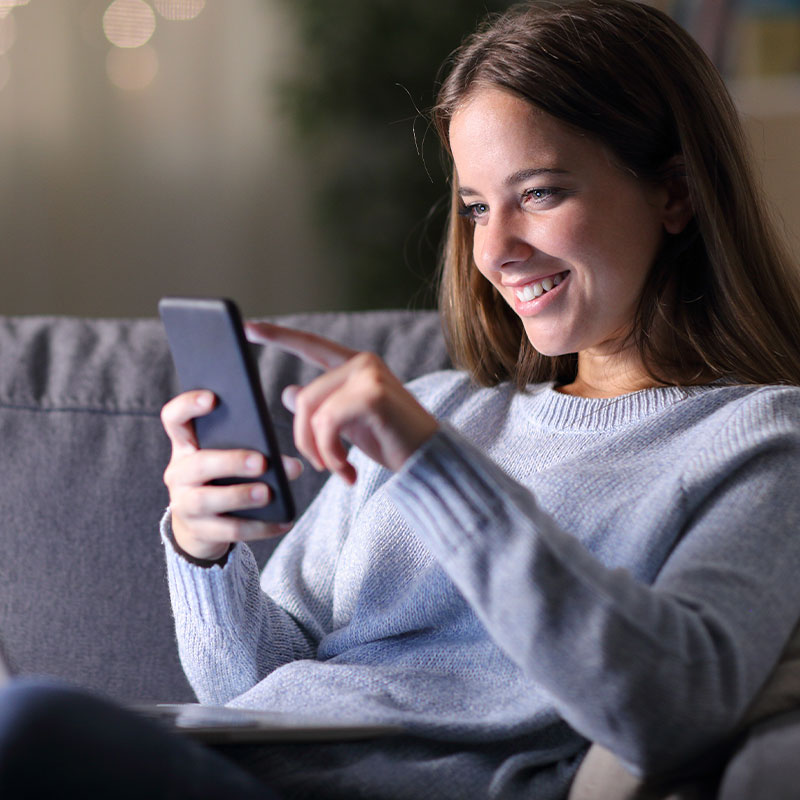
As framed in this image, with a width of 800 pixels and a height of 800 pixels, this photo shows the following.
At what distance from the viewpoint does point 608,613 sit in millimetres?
706

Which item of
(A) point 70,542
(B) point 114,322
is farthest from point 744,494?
(B) point 114,322

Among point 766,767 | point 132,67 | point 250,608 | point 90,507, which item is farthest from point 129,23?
point 766,767

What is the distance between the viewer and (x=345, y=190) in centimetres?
327

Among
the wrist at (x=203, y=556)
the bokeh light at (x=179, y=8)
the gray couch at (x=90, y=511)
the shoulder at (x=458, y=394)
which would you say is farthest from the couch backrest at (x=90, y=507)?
the bokeh light at (x=179, y=8)

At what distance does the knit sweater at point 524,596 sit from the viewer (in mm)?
715

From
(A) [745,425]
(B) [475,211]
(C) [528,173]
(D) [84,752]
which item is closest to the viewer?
(D) [84,752]

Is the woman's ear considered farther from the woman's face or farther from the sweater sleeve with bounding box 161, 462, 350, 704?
the sweater sleeve with bounding box 161, 462, 350, 704

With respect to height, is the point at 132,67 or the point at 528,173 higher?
the point at 132,67

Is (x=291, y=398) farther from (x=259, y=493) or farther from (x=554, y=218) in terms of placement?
(x=554, y=218)

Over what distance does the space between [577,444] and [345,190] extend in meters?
2.35

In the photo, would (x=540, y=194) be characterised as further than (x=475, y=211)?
No

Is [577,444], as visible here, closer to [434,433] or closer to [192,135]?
[434,433]

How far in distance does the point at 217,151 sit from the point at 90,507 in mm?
2280

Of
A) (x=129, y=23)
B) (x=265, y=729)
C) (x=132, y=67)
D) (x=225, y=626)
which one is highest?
(x=129, y=23)
